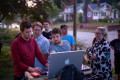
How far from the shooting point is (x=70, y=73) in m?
2.22

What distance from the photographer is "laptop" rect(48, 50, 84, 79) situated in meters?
2.14

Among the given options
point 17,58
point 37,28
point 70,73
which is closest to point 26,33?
point 17,58

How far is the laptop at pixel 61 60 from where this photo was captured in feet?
7.04

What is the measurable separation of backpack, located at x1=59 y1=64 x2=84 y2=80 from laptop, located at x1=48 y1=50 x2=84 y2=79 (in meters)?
0.06

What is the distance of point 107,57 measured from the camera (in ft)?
11.1

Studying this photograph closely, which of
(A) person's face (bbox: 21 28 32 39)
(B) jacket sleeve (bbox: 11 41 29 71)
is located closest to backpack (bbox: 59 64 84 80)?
(B) jacket sleeve (bbox: 11 41 29 71)

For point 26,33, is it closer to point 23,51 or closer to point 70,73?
point 23,51

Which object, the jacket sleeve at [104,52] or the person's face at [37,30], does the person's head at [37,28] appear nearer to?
the person's face at [37,30]

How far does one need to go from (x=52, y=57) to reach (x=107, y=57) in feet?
5.50

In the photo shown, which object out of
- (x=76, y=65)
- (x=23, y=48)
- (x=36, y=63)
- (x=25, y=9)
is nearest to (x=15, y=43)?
(x=23, y=48)

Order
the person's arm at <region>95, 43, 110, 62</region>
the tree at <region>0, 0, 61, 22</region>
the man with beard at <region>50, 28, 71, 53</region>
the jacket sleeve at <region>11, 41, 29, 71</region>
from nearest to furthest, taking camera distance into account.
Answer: the jacket sleeve at <region>11, 41, 29, 71</region>
the man with beard at <region>50, 28, 71, 53</region>
the person's arm at <region>95, 43, 110, 62</region>
the tree at <region>0, 0, 61, 22</region>

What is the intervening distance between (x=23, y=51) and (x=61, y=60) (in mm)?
792

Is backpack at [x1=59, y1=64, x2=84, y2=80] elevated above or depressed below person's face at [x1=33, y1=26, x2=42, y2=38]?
below

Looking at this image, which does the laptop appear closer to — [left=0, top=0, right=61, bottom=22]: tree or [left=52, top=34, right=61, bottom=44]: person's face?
[left=52, top=34, right=61, bottom=44]: person's face
